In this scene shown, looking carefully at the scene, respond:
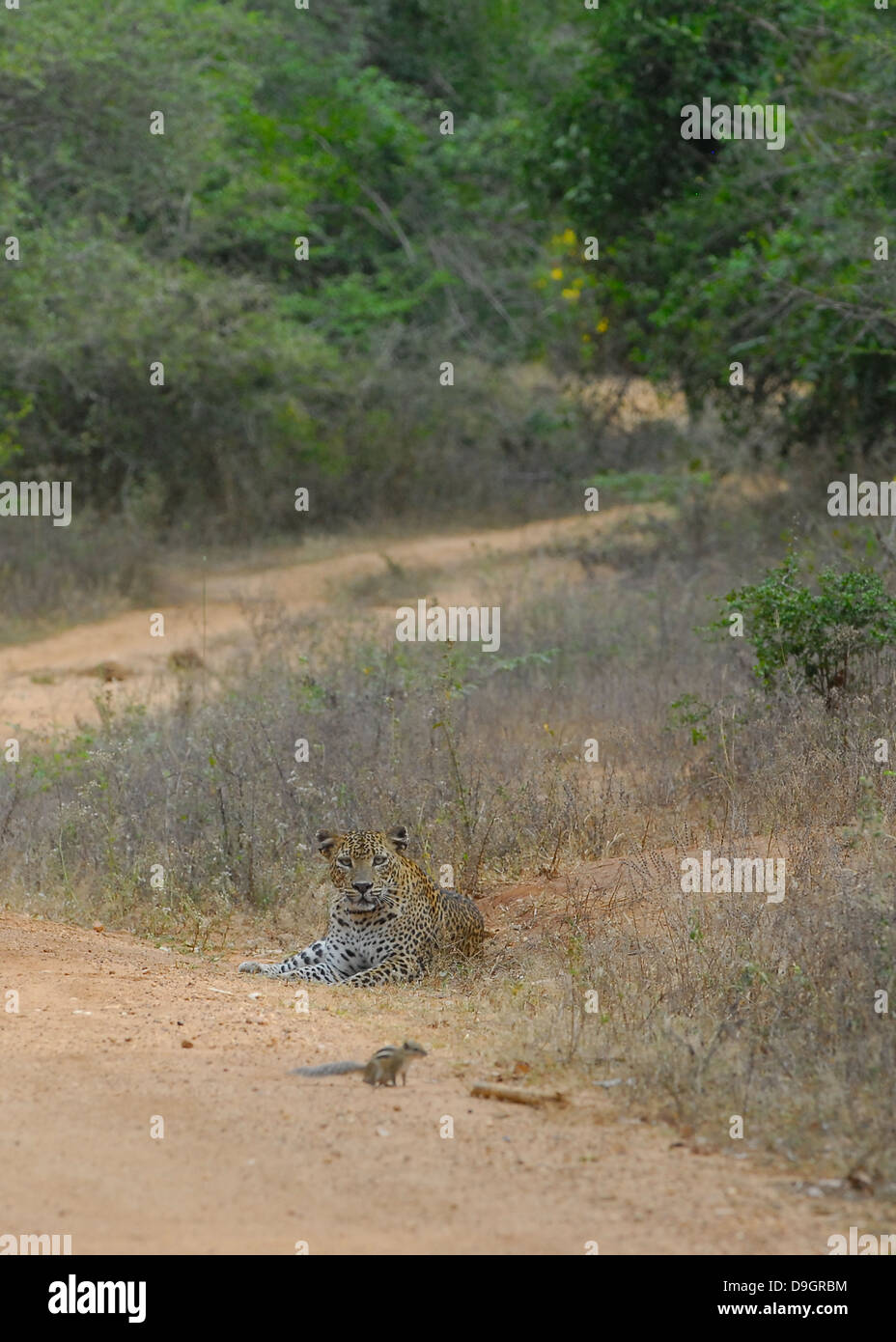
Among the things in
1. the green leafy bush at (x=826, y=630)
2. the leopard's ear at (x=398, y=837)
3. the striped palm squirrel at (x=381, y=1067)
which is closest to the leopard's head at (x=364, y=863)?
the leopard's ear at (x=398, y=837)

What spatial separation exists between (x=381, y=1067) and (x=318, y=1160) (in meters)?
0.68

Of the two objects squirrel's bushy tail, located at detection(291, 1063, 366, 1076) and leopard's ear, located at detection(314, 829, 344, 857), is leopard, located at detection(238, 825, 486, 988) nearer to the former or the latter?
leopard's ear, located at detection(314, 829, 344, 857)

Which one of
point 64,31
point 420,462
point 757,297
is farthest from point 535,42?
point 757,297

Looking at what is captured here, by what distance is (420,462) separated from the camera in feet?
77.5

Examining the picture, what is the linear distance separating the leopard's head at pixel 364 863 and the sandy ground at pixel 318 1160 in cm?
116

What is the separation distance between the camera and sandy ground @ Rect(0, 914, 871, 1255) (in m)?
4.63

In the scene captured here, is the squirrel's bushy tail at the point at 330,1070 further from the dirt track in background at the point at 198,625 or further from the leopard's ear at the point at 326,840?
the dirt track in background at the point at 198,625

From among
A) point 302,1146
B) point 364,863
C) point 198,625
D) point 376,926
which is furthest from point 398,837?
point 198,625

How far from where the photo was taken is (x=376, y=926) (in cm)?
796

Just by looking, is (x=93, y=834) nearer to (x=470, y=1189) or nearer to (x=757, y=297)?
(x=470, y=1189)

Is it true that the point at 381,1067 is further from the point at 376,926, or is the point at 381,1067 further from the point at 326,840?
the point at 326,840

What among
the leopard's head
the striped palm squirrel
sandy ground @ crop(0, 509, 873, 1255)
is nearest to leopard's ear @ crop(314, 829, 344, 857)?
the leopard's head

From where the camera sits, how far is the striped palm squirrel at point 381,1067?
580cm
